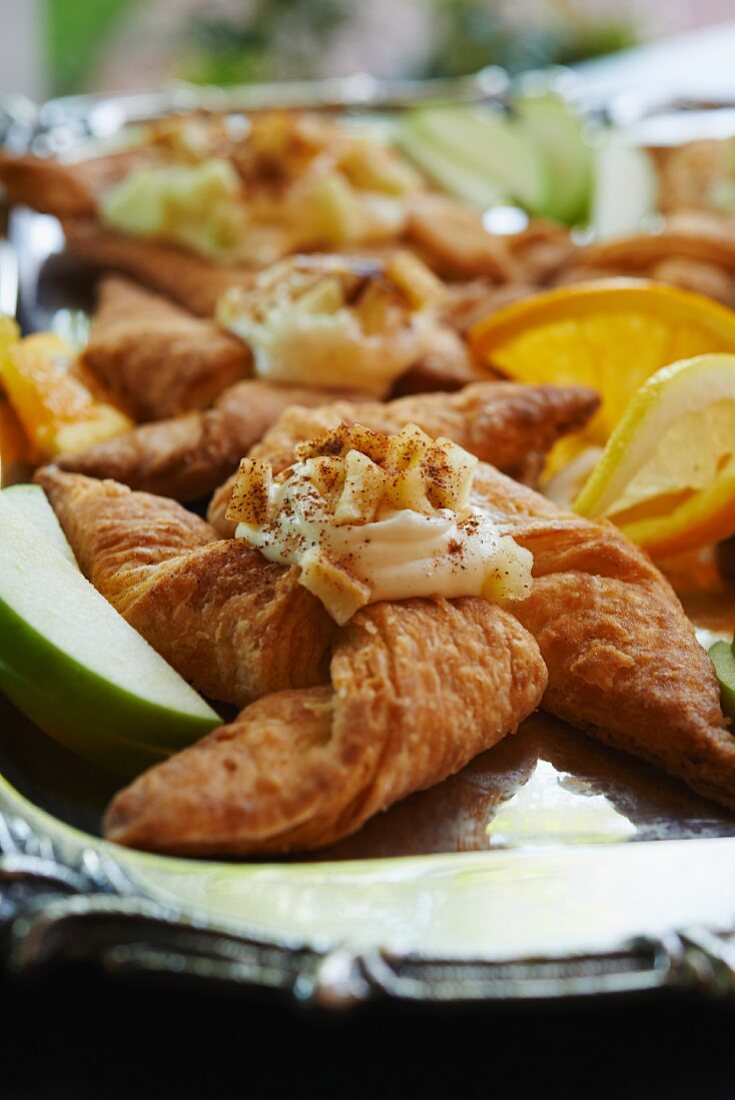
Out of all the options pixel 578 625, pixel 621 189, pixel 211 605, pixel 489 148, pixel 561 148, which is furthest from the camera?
pixel 489 148

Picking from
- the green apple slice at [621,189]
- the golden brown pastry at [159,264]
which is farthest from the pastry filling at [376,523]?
the green apple slice at [621,189]

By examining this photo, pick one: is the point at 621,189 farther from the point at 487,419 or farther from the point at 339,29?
the point at 339,29

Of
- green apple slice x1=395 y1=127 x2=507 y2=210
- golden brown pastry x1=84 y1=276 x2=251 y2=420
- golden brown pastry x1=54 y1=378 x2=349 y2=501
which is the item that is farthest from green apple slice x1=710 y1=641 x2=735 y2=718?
green apple slice x1=395 y1=127 x2=507 y2=210

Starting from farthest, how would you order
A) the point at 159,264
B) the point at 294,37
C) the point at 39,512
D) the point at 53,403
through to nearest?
the point at 294,37
the point at 159,264
the point at 53,403
the point at 39,512

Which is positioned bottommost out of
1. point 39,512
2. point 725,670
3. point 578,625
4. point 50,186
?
point 725,670

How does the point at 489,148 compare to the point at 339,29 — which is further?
the point at 339,29

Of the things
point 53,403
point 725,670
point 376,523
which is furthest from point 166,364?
point 725,670

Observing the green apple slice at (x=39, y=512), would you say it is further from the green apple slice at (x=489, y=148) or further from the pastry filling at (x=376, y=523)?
the green apple slice at (x=489, y=148)

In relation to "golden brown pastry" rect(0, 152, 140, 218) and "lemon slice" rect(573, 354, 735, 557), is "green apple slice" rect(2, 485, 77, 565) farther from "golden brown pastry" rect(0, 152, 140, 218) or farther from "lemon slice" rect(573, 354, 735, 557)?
"golden brown pastry" rect(0, 152, 140, 218)

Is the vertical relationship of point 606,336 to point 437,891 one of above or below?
above
